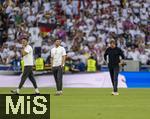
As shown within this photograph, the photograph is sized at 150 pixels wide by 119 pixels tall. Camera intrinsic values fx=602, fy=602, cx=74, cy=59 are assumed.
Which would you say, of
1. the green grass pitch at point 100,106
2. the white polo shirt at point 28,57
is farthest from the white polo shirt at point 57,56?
the green grass pitch at point 100,106

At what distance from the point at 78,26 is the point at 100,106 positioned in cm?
1629

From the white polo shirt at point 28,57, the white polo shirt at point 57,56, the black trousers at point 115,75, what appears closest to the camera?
the white polo shirt at point 28,57

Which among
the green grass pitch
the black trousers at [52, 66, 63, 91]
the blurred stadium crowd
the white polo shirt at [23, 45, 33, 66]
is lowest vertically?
the green grass pitch

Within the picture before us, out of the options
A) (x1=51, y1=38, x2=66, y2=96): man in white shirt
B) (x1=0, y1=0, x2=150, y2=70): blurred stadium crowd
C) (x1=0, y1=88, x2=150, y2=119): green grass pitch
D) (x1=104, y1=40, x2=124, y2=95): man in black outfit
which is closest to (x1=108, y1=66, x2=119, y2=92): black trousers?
(x1=104, y1=40, x2=124, y2=95): man in black outfit

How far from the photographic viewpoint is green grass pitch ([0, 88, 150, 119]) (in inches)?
611

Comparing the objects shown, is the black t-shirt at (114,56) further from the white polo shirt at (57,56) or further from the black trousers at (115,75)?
the white polo shirt at (57,56)

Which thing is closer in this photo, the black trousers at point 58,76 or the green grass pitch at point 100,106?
the green grass pitch at point 100,106

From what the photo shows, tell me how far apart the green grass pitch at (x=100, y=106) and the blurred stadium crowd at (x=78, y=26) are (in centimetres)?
879

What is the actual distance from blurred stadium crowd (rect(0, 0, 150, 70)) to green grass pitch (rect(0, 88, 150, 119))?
8.79 meters

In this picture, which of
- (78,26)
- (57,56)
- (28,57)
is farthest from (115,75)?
(78,26)

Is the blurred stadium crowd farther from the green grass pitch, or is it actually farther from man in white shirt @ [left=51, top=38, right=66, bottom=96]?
the green grass pitch

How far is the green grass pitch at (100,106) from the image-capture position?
15523 mm

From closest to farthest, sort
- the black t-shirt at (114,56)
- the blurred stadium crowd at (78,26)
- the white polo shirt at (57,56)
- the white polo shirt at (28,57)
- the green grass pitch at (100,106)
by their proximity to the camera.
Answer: the green grass pitch at (100,106) → the white polo shirt at (28,57) → the black t-shirt at (114,56) → the white polo shirt at (57,56) → the blurred stadium crowd at (78,26)

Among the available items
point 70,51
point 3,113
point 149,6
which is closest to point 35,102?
point 3,113
